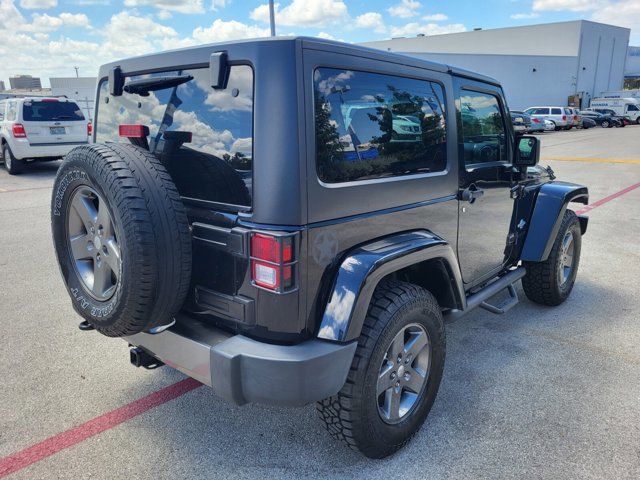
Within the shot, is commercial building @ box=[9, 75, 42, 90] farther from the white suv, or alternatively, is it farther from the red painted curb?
the red painted curb

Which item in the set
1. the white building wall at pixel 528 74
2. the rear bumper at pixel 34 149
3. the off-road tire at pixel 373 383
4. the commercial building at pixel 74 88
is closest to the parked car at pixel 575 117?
the white building wall at pixel 528 74

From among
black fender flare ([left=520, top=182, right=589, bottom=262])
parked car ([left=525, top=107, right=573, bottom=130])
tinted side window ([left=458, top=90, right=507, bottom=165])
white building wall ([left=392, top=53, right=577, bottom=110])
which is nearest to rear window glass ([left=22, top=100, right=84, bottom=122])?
tinted side window ([left=458, top=90, right=507, bottom=165])

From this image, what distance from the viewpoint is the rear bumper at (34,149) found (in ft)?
38.0

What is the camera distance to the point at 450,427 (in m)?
2.75

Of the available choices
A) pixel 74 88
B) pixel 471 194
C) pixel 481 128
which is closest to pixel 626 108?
pixel 74 88

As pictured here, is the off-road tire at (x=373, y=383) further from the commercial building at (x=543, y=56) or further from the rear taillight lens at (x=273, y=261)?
the commercial building at (x=543, y=56)

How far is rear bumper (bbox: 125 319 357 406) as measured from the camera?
2.05 meters

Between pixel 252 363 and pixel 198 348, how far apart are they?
29 centimetres

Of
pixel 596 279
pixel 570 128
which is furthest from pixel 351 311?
pixel 570 128

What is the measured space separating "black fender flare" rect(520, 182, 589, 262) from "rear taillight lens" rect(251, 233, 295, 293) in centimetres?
261

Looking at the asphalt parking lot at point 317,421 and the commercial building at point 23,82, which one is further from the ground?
the commercial building at point 23,82

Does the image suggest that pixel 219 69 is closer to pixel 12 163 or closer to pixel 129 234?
pixel 129 234

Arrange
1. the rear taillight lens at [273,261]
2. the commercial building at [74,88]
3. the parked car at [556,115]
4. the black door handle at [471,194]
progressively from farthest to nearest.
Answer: the parked car at [556,115] → the commercial building at [74,88] → the black door handle at [471,194] → the rear taillight lens at [273,261]

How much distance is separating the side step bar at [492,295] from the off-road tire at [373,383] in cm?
57
